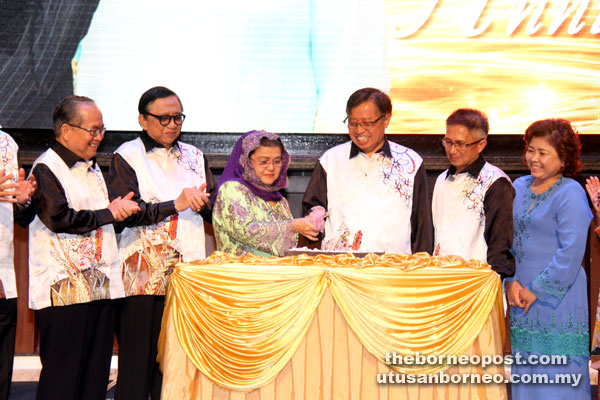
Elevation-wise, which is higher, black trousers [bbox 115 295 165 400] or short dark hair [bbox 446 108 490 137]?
short dark hair [bbox 446 108 490 137]

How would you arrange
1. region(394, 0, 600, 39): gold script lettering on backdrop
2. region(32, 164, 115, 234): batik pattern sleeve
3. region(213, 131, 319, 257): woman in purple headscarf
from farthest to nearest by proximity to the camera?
region(394, 0, 600, 39): gold script lettering on backdrop < region(213, 131, 319, 257): woman in purple headscarf < region(32, 164, 115, 234): batik pattern sleeve

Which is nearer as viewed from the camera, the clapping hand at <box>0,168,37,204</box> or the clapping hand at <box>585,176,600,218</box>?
the clapping hand at <box>0,168,37,204</box>

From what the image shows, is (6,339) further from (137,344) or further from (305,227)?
(305,227)

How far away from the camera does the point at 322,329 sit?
2311 mm

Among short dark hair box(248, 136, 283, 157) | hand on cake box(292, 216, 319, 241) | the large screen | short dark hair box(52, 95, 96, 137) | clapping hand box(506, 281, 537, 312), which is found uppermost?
the large screen

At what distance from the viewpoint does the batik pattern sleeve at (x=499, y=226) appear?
2844 mm

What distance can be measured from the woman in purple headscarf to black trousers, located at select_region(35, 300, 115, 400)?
643 mm

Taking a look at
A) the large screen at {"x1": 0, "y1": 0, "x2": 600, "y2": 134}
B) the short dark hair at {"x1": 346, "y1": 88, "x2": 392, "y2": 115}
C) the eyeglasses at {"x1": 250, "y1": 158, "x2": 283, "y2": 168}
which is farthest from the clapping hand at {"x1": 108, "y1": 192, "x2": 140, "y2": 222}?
the large screen at {"x1": 0, "y1": 0, "x2": 600, "y2": 134}

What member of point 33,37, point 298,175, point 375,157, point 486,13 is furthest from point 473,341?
point 33,37

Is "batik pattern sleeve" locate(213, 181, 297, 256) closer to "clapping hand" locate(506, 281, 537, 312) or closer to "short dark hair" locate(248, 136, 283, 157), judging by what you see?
"short dark hair" locate(248, 136, 283, 157)

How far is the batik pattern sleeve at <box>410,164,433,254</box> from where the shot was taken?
309 cm

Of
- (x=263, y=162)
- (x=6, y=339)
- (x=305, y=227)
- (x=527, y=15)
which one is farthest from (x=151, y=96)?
(x=527, y=15)

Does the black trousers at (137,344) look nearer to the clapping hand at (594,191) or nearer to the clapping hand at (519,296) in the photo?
the clapping hand at (519,296)

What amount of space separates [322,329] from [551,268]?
1113 millimetres
